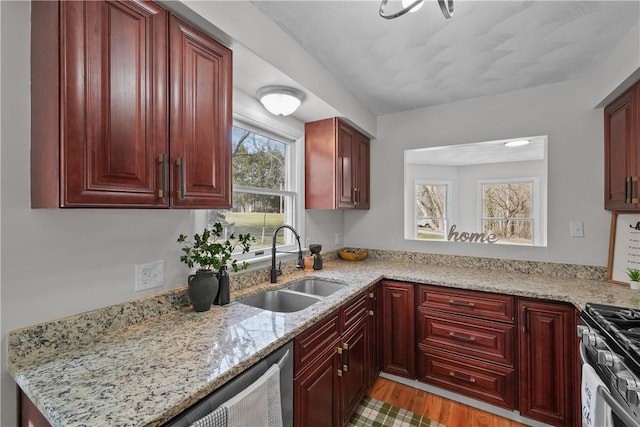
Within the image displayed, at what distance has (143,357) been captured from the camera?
986 millimetres

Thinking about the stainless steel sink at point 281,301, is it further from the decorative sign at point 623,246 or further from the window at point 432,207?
the window at point 432,207

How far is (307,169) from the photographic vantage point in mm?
2545

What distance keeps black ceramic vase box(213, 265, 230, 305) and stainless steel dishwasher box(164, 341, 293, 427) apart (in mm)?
500

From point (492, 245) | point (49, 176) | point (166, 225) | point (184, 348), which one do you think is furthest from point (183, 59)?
point (492, 245)

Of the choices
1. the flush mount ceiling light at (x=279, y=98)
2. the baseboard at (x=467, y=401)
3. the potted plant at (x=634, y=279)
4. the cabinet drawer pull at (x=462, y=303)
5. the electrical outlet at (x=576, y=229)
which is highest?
the flush mount ceiling light at (x=279, y=98)

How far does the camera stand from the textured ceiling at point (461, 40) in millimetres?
1464

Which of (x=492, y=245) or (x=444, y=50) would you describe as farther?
(x=492, y=245)

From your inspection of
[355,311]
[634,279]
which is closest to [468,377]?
[355,311]

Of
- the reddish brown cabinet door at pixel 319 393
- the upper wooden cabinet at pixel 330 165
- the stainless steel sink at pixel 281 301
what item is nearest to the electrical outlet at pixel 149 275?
the stainless steel sink at pixel 281 301

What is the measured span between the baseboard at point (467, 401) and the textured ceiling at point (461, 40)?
2405 millimetres

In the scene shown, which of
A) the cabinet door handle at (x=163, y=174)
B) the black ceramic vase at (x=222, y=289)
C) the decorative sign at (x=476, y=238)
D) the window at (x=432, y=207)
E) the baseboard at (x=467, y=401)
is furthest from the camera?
the window at (x=432, y=207)

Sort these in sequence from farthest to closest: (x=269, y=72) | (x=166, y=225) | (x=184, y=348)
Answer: (x=269, y=72)
(x=166, y=225)
(x=184, y=348)

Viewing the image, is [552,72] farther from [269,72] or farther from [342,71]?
[269,72]

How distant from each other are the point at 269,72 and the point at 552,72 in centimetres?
210
